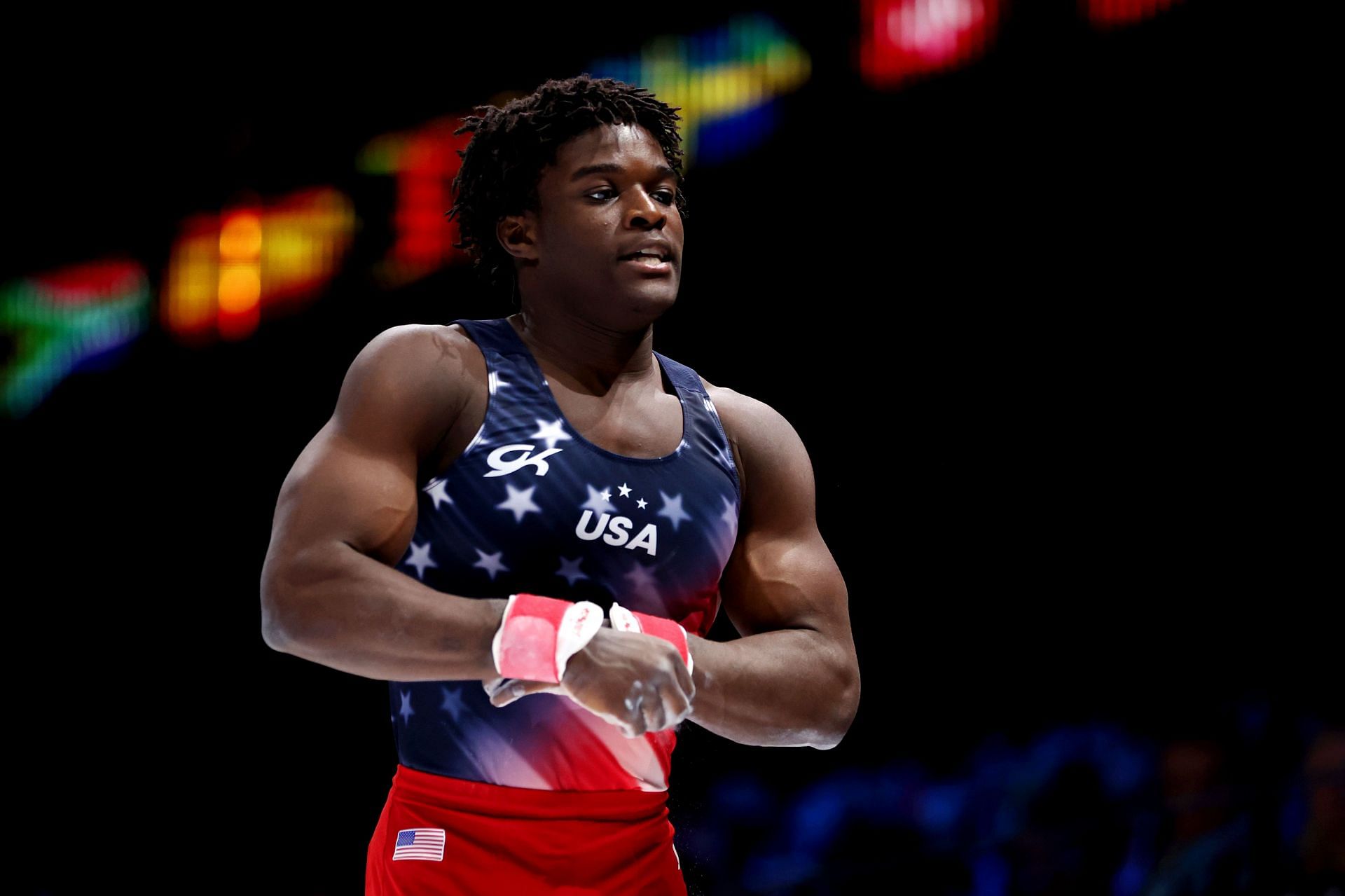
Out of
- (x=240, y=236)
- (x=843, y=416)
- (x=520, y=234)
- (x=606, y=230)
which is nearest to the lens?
(x=606, y=230)

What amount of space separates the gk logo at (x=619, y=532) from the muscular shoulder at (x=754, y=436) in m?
0.25

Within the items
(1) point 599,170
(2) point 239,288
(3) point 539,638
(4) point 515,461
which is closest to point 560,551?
(4) point 515,461

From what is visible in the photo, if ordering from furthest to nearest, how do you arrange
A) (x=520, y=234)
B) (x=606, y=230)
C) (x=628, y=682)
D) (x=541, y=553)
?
(x=520, y=234) < (x=606, y=230) < (x=541, y=553) < (x=628, y=682)

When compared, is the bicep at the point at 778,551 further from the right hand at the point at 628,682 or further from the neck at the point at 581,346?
the right hand at the point at 628,682

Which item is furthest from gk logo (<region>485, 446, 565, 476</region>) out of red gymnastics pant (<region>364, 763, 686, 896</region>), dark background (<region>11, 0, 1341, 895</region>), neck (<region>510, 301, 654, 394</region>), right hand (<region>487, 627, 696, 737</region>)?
dark background (<region>11, 0, 1341, 895</region>)

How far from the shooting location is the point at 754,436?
6.69ft

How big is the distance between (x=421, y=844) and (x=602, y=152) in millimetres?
1040

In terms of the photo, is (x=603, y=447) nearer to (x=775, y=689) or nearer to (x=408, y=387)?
(x=408, y=387)

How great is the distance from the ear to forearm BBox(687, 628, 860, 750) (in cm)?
69

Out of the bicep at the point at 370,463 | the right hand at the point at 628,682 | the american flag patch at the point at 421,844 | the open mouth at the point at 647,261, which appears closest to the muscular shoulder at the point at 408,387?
the bicep at the point at 370,463

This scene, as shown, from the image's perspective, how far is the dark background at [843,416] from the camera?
12.4ft

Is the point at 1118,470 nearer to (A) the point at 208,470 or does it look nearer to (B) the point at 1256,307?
(B) the point at 1256,307

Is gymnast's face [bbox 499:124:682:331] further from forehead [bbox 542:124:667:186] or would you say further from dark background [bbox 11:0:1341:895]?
dark background [bbox 11:0:1341:895]

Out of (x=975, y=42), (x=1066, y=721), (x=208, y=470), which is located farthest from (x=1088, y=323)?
(x=208, y=470)
